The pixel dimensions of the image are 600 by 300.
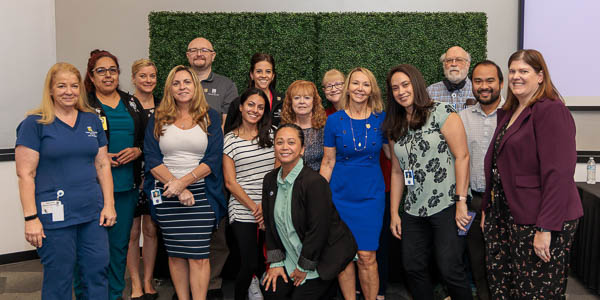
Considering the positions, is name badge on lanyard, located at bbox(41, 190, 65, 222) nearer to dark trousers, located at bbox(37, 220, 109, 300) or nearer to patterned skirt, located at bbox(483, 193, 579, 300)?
dark trousers, located at bbox(37, 220, 109, 300)

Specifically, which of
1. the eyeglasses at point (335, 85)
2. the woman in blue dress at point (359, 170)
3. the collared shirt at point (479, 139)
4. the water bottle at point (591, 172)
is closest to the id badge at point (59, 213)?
the woman in blue dress at point (359, 170)

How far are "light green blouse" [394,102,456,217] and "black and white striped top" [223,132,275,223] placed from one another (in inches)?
38.6

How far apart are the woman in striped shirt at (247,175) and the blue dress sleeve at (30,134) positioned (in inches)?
42.7

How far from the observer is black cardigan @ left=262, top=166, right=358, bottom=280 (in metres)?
2.47

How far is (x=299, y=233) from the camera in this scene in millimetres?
2545

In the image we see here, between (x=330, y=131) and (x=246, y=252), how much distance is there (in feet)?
3.12

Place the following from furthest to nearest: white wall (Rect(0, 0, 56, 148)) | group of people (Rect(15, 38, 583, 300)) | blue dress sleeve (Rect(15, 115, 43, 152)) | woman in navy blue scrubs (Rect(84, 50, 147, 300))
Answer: white wall (Rect(0, 0, 56, 148))
woman in navy blue scrubs (Rect(84, 50, 147, 300))
blue dress sleeve (Rect(15, 115, 43, 152))
group of people (Rect(15, 38, 583, 300))

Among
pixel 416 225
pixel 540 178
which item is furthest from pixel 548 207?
pixel 416 225

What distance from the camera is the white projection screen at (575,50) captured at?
483cm

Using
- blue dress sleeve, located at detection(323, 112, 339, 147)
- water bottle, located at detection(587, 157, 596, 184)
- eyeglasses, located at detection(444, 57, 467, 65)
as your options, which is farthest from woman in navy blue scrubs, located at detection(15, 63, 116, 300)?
water bottle, located at detection(587, 157, 596, 184)

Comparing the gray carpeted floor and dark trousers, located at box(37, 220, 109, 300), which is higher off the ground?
dark trousers, located at box(37, 220, 109, 300)

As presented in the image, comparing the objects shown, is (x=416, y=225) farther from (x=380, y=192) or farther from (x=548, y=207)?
(x=548, y=207)

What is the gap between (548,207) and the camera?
212cm

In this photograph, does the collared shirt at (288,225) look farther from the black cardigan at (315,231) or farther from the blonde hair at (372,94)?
the blonde hair at (372,94)
